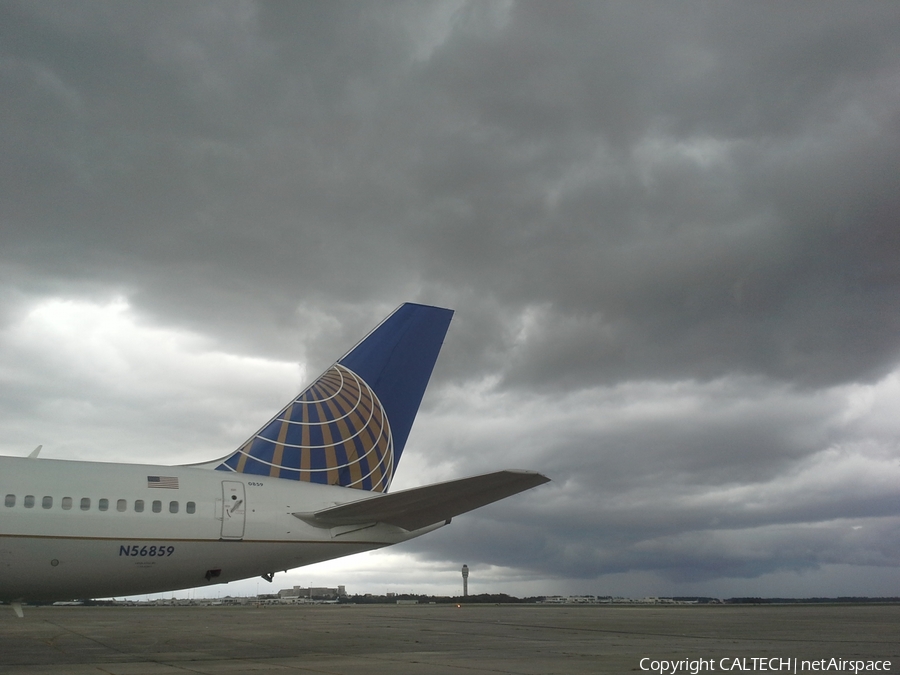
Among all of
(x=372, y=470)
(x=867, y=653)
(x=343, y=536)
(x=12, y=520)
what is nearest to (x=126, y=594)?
(x=12, y=520)

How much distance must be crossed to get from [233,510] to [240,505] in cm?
21

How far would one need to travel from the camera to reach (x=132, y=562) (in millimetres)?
15109

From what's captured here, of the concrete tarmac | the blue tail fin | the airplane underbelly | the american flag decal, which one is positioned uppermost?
the blue tail fin

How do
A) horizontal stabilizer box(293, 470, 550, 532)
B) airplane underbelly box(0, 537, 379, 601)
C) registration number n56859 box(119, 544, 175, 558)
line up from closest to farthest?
1. horizontal stabilizer box(293, 470, 550, 532)
2. airplane underbelly box(0, 537, 379, 601)
3. registration number n56859 box(119, 544, 175, 558)

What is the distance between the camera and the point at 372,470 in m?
19.6

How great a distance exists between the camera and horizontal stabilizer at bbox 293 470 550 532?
559 inches

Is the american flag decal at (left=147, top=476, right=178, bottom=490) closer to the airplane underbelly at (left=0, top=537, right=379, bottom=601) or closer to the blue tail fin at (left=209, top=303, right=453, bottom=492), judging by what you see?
the airplane underbelly at (left=0, top=537, right=379, bottom=601)

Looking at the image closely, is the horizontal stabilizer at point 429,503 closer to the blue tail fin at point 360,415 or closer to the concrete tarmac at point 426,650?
the blue tail fin at point 360,415

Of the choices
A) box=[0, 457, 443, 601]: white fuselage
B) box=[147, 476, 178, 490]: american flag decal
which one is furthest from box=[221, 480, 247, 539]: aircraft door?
box=[147, 476, 178, 490]: american flag decal

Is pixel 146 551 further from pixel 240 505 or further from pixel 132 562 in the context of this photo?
pixel 240 505

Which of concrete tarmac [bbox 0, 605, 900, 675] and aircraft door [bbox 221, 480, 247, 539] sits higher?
aircraft door [bbox 221, 480, 247, 539]

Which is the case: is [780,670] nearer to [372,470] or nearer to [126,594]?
[372,470]

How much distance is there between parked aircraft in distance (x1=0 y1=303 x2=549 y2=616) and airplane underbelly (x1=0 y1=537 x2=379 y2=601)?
0.03 m

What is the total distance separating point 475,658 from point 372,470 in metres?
6.72
